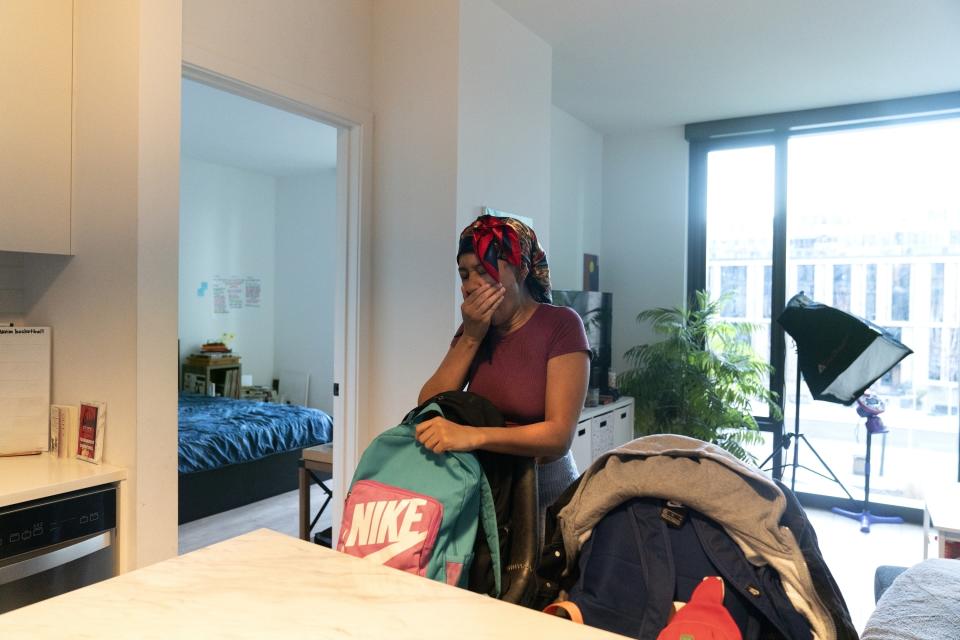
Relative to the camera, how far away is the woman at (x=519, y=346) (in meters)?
1.45

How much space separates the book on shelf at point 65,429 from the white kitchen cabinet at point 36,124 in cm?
48

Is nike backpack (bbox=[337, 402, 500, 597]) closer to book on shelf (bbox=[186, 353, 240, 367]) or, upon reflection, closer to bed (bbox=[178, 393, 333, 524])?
bed (bbox=[178, 393, 333, 524])

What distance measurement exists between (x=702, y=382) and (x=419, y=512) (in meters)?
3.52

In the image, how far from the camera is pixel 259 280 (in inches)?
277

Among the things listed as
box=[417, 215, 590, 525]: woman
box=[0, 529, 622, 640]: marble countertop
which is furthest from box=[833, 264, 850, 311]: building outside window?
box=[0, 529, 622, 640]: marble countertop

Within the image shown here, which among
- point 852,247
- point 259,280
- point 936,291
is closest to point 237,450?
point 259,280

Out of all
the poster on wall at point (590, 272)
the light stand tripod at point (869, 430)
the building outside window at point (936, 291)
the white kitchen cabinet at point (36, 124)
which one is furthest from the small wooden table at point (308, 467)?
the building outside window at point (936, 291)

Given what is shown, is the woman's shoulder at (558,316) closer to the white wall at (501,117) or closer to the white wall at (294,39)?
the white wall at (501,117)

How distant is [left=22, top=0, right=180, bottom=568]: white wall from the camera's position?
5.83 feet

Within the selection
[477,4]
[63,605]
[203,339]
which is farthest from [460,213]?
[203,339]

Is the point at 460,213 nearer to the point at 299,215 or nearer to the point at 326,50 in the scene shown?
the point at 326,50

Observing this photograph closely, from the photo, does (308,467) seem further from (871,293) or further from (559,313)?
(871,293)

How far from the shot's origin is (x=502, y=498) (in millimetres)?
1292

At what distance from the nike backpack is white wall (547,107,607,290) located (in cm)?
312
